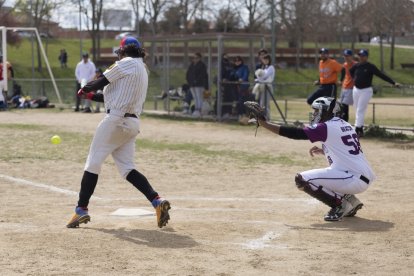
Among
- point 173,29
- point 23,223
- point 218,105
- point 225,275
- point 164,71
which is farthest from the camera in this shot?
point 173,29

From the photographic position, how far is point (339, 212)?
746 centimetres

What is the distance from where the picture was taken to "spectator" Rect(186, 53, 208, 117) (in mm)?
21203

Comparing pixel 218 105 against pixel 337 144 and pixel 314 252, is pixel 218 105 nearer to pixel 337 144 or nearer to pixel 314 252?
pixel 337 144

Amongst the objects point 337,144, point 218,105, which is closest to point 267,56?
point 218,105

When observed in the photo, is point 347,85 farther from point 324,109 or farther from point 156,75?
point 324,109

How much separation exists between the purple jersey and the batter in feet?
5.54

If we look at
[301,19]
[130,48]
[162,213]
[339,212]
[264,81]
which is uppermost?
[301,19]

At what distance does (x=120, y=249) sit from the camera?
6.08m

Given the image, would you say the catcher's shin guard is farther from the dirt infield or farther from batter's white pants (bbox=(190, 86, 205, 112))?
batter's white pants (bbox=(190, 86, 205, 112))

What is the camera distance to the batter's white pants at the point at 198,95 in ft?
70.6

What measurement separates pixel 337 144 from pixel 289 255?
6.03 feet

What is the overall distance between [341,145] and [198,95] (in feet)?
46.9

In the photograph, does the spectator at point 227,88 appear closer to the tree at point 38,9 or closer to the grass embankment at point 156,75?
the grass embankment at point 156,75

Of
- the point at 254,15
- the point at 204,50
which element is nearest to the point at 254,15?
the point at 254,15
